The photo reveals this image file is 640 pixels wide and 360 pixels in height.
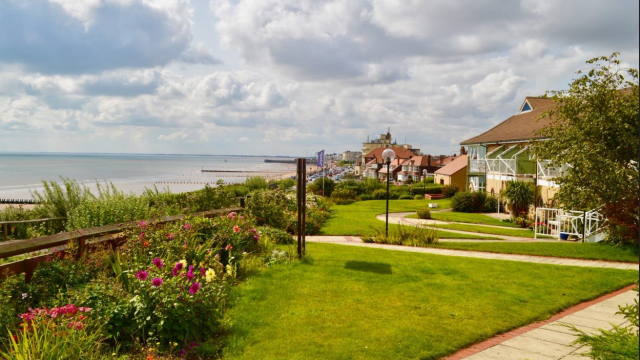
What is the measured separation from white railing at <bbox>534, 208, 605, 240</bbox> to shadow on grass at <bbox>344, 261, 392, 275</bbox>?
27.0 ft

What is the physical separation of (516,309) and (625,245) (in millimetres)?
7922

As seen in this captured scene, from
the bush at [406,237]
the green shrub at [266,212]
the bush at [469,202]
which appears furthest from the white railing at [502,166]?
the green shrub at [266,212]

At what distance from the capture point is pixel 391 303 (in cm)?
683

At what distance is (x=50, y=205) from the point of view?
15820 millimetres

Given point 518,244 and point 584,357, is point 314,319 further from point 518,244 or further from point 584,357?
point 518,244

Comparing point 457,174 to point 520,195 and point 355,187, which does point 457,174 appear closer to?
point 355,187

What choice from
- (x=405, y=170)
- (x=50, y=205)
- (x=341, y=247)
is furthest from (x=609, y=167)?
(x=405, y=170)

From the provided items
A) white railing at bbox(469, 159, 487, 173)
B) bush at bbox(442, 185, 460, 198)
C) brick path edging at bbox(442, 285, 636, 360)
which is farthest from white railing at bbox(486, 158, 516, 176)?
brick path edging at bbox(442, 285, 636, 360)

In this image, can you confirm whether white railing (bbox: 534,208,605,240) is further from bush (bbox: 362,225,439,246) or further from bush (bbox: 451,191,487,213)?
bush (bbox: 451,191,487,213)

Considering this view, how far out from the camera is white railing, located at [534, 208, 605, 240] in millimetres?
14655

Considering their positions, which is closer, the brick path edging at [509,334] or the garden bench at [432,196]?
the brick path edging at [509,334]

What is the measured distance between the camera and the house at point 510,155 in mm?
24506

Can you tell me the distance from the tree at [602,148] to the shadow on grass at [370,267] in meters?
3.70

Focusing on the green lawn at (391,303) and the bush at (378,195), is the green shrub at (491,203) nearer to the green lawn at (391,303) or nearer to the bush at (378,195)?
the bush at (378,195)
